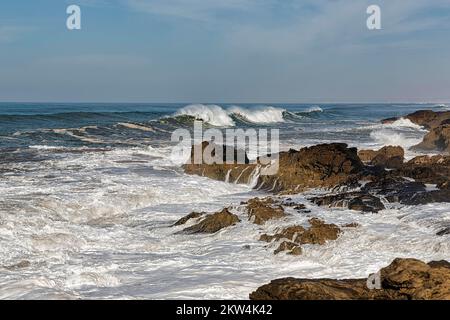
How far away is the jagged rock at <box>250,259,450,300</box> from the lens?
5.18 m

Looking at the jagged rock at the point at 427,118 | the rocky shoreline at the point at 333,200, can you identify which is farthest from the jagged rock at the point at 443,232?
the jagged rock at the point at 427,118

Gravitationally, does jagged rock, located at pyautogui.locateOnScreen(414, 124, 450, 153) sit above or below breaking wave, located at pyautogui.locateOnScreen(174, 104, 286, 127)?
below

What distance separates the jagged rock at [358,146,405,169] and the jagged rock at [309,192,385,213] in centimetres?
400

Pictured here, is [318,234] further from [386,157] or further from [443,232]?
[386,157]

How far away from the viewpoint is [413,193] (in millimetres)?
10703

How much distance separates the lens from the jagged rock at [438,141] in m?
20.3

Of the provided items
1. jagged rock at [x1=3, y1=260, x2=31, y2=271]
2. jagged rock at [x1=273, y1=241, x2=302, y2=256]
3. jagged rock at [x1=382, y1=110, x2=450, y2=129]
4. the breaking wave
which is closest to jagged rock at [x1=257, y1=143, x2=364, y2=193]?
jagged rock at [x1=273, y1=241, x2=302, y2=256]

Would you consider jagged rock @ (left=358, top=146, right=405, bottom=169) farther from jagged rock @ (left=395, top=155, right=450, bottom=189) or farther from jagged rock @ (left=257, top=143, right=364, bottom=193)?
jagged rock @ (left=257, top=143, right=364, bottom=193)

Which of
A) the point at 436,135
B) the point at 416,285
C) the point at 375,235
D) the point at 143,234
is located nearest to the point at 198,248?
the point at 143,234

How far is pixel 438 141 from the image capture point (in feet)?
68.7

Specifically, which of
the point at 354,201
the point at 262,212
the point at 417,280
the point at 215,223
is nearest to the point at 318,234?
the point at 262,212

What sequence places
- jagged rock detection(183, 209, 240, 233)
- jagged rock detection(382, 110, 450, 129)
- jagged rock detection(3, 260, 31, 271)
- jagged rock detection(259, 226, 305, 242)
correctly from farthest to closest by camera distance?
jagged rock detection(382, 110, 450, 129), jagged rock detection(183, 209, 240, 233), jagged rock detection(259, 226, 305, 242), jagged rock detection(3, 260, 31, 271)

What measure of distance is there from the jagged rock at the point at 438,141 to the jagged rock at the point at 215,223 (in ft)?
42.4

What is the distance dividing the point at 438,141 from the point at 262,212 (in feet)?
44.5
